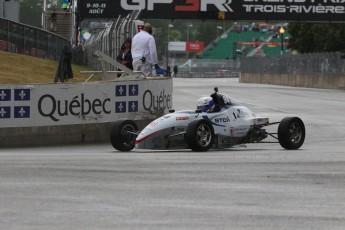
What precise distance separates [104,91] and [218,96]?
3510 millimetres

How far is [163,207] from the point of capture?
932 centimetres

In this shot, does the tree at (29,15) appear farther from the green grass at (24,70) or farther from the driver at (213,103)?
the driver at (213,103)

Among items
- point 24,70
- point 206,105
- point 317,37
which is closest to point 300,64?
point 317,37

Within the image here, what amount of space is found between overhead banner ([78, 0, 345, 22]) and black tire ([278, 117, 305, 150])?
119 ft

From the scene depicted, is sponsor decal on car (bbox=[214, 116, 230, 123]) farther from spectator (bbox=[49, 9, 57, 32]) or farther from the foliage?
the foliage

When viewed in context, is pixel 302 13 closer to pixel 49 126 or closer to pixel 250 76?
pixel 250 76

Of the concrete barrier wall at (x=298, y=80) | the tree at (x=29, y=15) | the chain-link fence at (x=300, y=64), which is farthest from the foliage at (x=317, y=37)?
the tree at (x=29, y=15)

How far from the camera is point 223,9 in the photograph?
53531 mm

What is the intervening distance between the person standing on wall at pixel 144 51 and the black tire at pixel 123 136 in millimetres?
4371

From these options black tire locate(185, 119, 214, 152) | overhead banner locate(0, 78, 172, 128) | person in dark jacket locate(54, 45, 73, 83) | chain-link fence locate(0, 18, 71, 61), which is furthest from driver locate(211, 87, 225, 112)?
chain-link fence locate(0, 18, 71, 61)

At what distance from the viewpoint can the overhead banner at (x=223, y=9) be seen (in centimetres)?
5281

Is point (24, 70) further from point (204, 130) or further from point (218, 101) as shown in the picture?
point (204, 130)

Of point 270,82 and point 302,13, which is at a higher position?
point 302,13

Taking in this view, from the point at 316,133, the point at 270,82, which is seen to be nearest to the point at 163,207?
the point at 316,133
